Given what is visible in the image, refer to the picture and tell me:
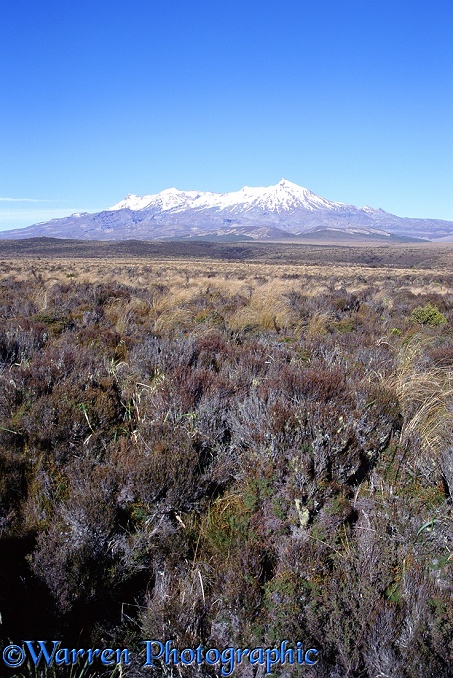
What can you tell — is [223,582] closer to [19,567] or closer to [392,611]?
[392,611]

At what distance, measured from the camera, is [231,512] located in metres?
2.50

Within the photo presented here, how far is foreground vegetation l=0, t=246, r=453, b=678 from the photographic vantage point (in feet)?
6.13

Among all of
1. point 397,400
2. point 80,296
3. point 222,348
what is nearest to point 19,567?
point 397,400
